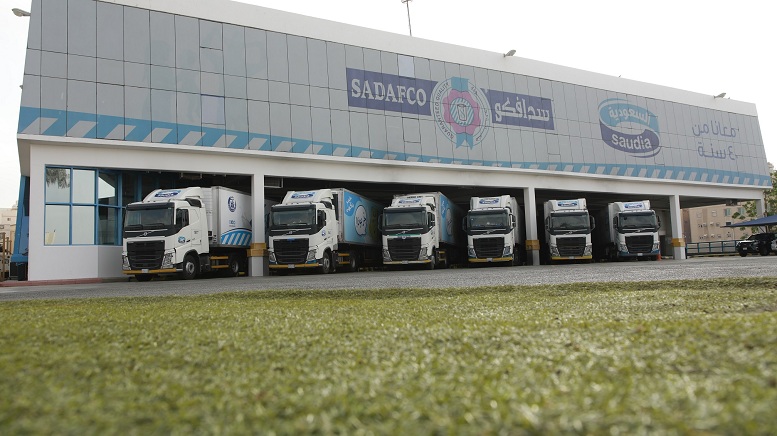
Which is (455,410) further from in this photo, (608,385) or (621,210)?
(621,210)

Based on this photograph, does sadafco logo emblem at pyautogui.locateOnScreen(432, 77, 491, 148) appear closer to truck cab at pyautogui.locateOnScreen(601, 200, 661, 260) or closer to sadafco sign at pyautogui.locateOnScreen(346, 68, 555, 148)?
sadafco sign at pyautogui.locateOnScreen(346, 68, 555, 148)

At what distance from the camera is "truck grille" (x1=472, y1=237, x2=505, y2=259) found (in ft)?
72.5

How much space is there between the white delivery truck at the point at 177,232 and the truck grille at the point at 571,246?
43.6 feet

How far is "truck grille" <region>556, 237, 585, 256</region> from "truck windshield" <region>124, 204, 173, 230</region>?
50.0ft

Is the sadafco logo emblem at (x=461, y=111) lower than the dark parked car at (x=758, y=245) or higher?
higher

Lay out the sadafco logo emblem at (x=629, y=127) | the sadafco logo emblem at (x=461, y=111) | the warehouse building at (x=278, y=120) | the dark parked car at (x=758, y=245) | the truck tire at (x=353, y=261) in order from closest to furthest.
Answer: the warehouse building at (x=278, y=120) < the truck tire at (x=353, y=261) < the sadafco logo emblem at (x=461, y=111) < the dark parked car at (x=758, y=245) < the sadafco logo emblem at (x=629, y=127)

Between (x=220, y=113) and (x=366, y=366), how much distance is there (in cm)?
1961

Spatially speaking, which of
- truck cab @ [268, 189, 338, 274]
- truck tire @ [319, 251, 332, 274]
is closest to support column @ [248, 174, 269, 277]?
truck cab @ [268, 189, 338, 274]

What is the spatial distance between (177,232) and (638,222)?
19.0 meters

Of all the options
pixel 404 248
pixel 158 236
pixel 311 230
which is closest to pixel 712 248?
pixel 404 248

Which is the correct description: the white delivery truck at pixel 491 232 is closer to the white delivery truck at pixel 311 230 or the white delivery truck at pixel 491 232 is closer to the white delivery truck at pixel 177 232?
the white delivery truck at pixel 311 230

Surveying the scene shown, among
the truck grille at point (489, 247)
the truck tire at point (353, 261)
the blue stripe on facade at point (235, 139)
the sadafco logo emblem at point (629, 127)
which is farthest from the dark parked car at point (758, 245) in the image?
the truck tire at point (353, 261)

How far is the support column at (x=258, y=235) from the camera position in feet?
66.1

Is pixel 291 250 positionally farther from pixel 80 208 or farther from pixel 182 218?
pixel 80 208
